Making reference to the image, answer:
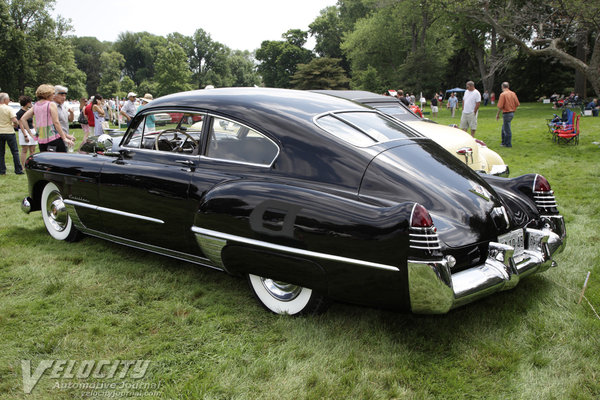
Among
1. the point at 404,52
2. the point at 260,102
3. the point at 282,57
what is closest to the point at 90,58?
the point at 282,57

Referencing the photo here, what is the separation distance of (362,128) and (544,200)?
1.59 m

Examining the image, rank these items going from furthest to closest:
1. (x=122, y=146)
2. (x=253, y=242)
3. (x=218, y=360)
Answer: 1. (x=122, y=146)
2. (x=253, y=242)
3. (x=218, y=360)

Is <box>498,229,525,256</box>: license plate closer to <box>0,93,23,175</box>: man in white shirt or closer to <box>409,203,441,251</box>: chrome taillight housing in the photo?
<box>409,203,441,251</box>: chrome taillight housing

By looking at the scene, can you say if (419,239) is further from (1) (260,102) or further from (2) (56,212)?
(2) (56,212)

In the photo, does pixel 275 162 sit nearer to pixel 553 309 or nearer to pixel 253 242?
pixel 253 242

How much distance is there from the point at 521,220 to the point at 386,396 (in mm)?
1789

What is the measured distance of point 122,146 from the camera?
447cm

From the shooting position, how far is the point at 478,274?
9.30ft

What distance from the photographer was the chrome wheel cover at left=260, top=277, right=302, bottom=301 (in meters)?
3.26

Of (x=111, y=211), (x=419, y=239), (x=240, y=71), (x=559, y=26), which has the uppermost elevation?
(x=240, y=71)

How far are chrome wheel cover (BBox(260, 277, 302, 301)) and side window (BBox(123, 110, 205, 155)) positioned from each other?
151cm

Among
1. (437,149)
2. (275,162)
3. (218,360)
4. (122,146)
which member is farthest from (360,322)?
(122,146)

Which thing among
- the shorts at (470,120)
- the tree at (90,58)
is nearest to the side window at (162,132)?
the shorts at (470,120)

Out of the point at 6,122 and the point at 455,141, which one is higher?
the point at 6,122
